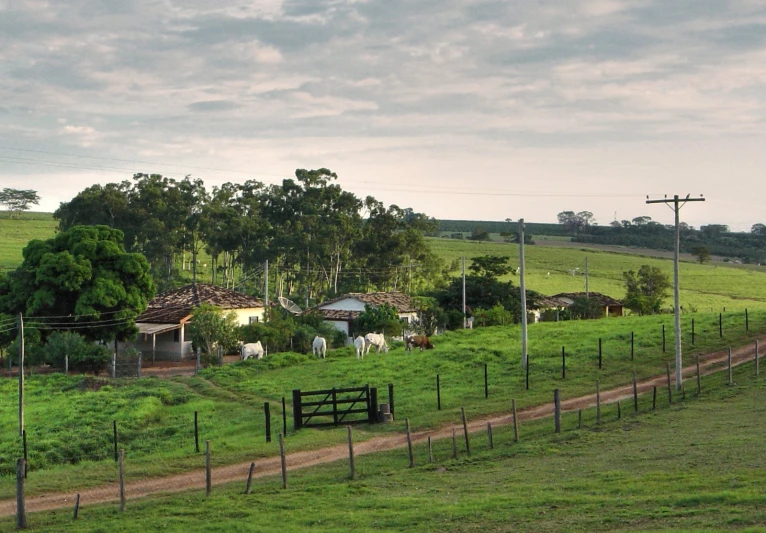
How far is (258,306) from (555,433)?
128 ft

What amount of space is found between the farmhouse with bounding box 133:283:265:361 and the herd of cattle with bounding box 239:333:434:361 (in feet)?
22.6

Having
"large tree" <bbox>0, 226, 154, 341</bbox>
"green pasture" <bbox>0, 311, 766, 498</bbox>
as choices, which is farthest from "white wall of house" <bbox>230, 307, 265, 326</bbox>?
"green pasture" <bbox>0, 311, 766, 498</bbox>

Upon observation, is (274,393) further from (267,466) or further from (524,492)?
(524,492)

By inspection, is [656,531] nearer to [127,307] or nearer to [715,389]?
[715,389]

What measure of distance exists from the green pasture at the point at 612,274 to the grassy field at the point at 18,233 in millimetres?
56655

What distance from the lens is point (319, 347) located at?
50.5 meters

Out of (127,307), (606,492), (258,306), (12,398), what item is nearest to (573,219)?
(258,306)

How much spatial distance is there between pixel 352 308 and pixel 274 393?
29148 millimetres

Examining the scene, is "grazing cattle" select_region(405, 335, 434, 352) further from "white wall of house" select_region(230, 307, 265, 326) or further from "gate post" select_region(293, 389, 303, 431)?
"gate post" select_region(293, 389, 303, 431)

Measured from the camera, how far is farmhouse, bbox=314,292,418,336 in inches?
2525

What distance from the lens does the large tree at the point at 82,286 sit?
164ft

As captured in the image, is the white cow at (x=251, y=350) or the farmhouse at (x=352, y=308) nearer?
the white cow at (x=251, y=350)

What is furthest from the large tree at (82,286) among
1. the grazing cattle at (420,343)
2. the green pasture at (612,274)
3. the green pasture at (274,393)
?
the green pasture at (612,274)

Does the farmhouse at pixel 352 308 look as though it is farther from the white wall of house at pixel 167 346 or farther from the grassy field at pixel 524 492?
the grassy field at pixel 524 492
